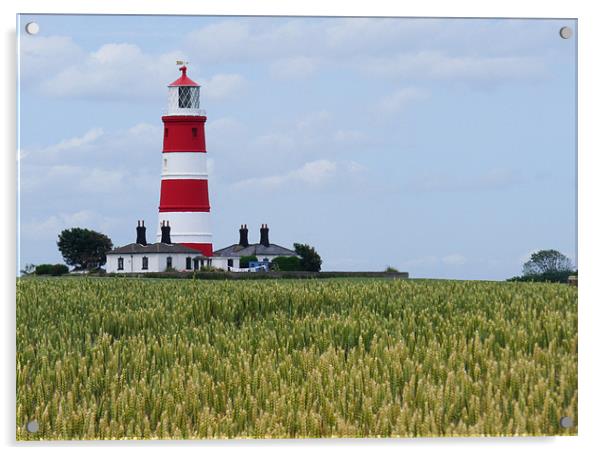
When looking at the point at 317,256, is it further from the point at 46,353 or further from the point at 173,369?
the point at 46,353

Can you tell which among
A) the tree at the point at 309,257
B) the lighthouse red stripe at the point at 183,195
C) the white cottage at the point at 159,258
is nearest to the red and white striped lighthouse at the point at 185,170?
the lighthouse red stripe at the point at 183,195

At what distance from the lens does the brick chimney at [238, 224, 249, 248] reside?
7.82 metres

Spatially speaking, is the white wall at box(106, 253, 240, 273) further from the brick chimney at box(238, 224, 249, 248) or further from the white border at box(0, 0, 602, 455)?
the white border at box(0, 0, 602, 455)

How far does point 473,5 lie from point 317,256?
2220 millimetres

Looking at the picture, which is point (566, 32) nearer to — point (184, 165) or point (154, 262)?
point (184, 165)

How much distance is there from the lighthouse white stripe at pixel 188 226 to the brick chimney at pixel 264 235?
1.65 feet

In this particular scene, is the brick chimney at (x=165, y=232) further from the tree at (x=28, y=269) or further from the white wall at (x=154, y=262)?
the tree at (x=28, y=269)

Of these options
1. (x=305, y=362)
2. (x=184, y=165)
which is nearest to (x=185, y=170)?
(x=184, y=165)

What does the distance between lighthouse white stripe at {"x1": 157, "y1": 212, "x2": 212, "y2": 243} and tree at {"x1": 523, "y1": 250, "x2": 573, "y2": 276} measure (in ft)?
8.23

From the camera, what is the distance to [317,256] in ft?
25.8

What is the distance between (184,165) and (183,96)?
53 cm

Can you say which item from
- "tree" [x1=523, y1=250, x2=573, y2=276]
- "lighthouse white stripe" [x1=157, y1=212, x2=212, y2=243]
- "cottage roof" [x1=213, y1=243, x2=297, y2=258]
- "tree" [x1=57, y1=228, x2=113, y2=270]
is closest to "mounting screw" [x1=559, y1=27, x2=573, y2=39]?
"tree" [x1=523, y1=250, x2=573, y2=276]

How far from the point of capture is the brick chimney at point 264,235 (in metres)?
7.73

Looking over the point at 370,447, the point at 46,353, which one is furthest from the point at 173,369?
the point at 370,447
